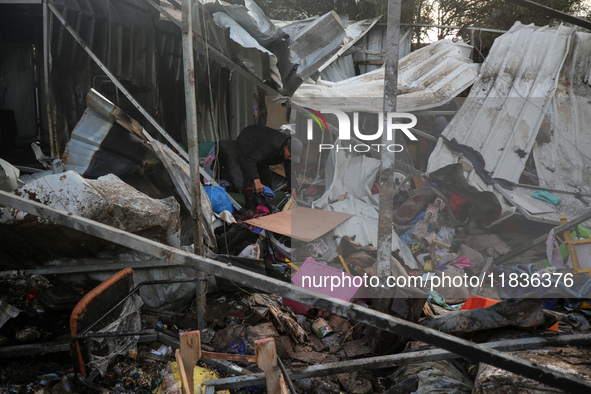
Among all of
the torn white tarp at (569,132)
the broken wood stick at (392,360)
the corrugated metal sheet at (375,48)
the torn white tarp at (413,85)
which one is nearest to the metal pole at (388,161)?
the broken wood stick at (392,360)

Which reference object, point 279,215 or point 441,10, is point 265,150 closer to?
point 279,215

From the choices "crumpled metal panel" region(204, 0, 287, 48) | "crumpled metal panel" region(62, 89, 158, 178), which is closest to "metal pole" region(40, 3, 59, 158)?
"crumpled metal panel" region(62, 89, 158, 178)

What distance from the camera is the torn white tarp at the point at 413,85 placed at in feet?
25.5

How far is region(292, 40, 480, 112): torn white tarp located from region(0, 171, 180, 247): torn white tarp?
4.11 metres

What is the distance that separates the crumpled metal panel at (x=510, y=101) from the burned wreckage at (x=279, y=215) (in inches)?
1.4

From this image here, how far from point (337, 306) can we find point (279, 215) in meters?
4.31

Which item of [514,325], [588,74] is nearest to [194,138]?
[514,325]

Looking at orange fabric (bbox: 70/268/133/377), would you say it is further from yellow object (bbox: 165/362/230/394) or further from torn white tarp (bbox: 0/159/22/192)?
torn white tarp (bbox: 0/159/22/192)

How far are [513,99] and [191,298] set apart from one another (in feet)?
21.2

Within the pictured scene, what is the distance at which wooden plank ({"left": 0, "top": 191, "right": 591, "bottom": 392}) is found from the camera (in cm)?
182

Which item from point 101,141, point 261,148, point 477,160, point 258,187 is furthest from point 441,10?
point 101,141

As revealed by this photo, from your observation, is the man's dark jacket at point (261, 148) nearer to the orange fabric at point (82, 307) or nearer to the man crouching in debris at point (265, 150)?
the man crouching in debris at point (265, 150)

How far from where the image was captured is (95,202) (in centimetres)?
385

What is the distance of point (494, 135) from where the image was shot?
7500 millimetres
